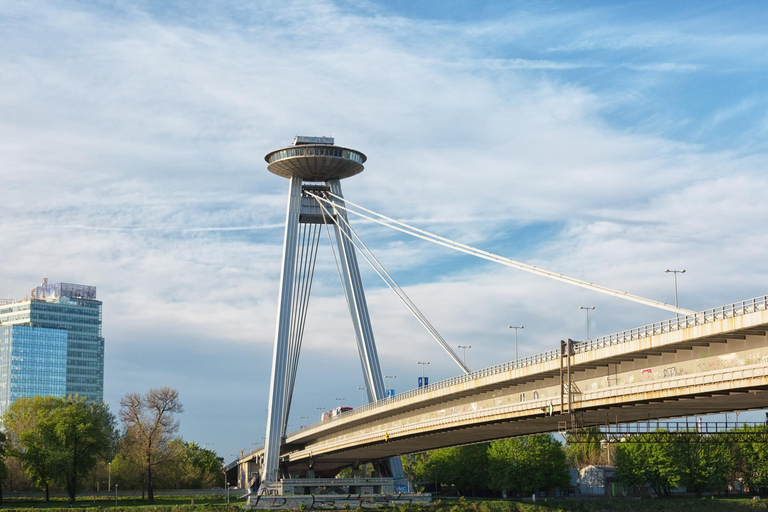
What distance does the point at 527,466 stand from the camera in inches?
3777

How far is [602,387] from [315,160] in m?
50.1

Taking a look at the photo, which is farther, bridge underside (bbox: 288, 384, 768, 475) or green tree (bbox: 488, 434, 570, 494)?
green tree (bbox: 488, 434, 570, 494)

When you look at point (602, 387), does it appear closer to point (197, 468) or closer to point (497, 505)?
point (497, 505)

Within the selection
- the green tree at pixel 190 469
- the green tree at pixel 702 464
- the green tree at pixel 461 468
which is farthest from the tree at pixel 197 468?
the green tree at pixel 702 464

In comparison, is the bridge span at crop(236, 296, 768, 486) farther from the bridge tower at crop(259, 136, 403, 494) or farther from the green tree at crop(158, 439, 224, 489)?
the green tree at crop(158, 439, 224, 489)

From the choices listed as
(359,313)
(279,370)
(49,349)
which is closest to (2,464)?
(279,370)

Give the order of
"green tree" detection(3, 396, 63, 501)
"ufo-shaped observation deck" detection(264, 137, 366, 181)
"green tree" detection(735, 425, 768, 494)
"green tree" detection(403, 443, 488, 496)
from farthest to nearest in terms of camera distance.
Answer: "green tree" detection(403, 443, 488, 496) → "green tree" detection(735, 425, 768, 494) → "ufo-shaped observation deck" detection(264, 137, 366, 181) → "green tree" detection(3, 396, 63, 501)

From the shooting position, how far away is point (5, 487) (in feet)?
318

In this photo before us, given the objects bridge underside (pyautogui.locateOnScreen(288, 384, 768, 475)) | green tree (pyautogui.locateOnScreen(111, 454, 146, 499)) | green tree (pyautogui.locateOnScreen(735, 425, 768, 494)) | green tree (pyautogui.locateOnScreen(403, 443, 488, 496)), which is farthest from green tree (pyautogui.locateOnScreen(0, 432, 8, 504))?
green tree (pyautogui.locateOnScreen(735, 425, 768, 494))

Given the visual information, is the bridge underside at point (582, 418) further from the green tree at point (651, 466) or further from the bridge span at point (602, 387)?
the green tree at point (651, 466)

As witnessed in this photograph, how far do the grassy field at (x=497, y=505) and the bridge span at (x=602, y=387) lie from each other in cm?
1098

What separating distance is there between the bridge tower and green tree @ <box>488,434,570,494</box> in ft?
45.9

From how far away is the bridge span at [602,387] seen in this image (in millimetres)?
33438

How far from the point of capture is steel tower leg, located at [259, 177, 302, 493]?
82188 mm
